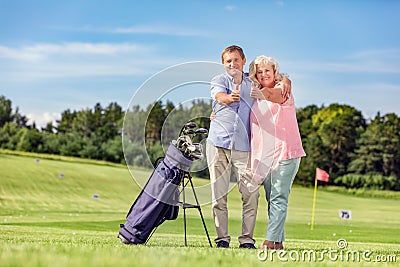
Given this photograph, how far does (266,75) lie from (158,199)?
1.44 meters

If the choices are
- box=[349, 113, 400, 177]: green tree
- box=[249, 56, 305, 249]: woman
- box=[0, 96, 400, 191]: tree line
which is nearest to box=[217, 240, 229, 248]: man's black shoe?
box=[249, 56, 305, 249]: woman

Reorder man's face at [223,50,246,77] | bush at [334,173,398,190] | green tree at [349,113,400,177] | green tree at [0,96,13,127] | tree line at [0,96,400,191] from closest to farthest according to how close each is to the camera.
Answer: man's face at [223,50,246,77]
bush at [334,173,398,190]
tree line at [0,96,400,191]
green tree at [349,113,400,177]
green tree at [0,96,13,127]

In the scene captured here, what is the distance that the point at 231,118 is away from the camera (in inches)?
236

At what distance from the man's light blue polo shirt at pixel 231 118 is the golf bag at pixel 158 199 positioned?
1.29 feet

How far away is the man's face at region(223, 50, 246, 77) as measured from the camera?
5926 millimetres

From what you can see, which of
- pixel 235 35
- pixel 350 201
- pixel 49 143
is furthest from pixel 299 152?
pixel 235 35

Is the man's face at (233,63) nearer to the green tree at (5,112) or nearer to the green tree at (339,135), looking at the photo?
the green tree at (339,135)

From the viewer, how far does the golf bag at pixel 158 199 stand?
5812mm

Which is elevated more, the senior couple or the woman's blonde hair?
the woman's blonde hair

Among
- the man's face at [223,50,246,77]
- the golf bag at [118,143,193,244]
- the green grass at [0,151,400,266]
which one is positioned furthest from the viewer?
the green grass at [0,151,400,266]

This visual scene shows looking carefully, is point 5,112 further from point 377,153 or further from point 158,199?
point 158,199

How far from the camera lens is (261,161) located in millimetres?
5891

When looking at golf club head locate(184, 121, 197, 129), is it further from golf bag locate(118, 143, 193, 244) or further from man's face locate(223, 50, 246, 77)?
man's face locate(223, 50, 246, 77)

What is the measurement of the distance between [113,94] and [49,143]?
5.12 meters
